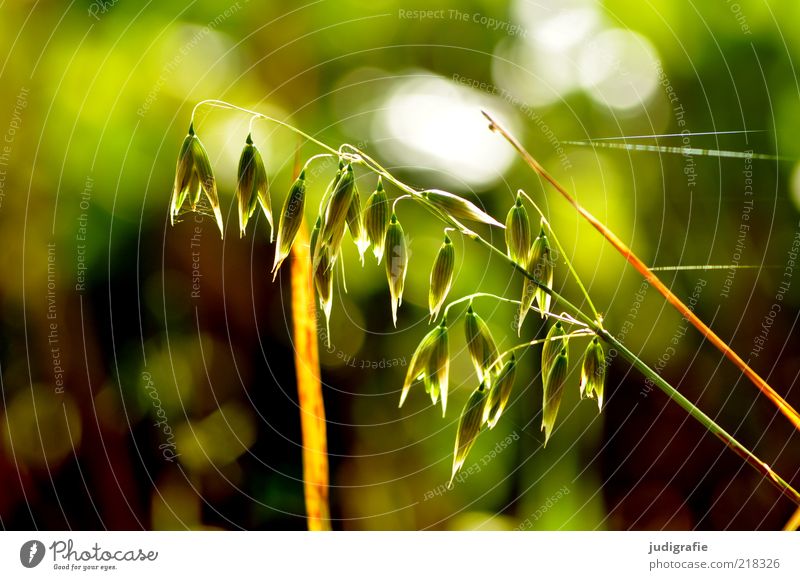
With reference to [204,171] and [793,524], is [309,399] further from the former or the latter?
[793,524]

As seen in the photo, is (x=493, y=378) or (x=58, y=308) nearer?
(x=493, y=378)

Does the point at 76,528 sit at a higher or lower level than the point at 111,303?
lower

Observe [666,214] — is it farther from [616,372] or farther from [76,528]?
[76,528]

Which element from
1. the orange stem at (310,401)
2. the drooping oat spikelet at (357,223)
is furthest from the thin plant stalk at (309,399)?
the drooping oat spikelet at (357,223)

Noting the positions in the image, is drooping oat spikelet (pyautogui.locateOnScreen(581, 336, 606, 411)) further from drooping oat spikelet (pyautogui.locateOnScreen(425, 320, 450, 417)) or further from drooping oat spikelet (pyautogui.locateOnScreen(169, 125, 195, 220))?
drooping oat spikelet (pyautogui.locateOnScreen(169, 125, 195, 220))

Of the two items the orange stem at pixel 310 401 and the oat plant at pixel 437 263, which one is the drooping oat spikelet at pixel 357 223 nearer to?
the oat plant at pixel 437 263

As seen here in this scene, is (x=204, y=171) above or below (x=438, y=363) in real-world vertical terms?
above

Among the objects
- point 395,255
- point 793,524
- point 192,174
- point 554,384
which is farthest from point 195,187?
point 793,524
